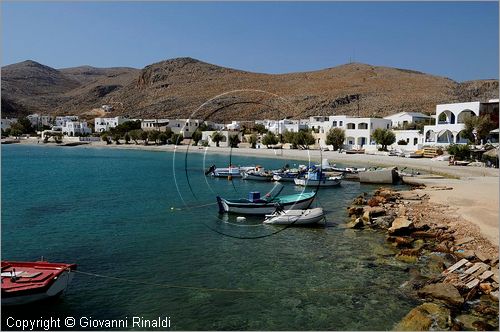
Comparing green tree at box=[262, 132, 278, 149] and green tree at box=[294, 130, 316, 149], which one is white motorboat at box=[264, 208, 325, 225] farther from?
green tree at box=[262, 132, 278, 149]

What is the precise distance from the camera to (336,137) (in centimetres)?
7631

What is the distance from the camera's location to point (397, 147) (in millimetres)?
70625

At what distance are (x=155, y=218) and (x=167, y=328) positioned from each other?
15.3 meters

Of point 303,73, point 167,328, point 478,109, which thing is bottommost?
point 167,328

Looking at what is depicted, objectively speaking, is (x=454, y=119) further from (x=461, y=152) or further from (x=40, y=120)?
(x=40, y=120)

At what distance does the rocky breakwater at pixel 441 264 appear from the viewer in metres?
12.7

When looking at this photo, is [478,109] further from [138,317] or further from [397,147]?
[138,317]

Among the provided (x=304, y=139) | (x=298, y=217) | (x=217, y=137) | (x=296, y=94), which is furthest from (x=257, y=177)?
(x=296, y=94)

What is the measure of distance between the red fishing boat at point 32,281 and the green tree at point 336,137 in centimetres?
6604

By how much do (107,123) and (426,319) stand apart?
138328mm

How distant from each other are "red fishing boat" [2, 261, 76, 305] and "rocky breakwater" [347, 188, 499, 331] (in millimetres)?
10324

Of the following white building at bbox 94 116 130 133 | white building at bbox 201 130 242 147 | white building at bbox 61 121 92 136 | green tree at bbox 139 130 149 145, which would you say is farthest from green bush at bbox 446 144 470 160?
white building at bbox 61 121 92 136

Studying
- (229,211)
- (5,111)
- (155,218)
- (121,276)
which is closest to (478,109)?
(229,211)

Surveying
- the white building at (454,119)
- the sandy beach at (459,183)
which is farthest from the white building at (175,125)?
the white building at (454,119)
